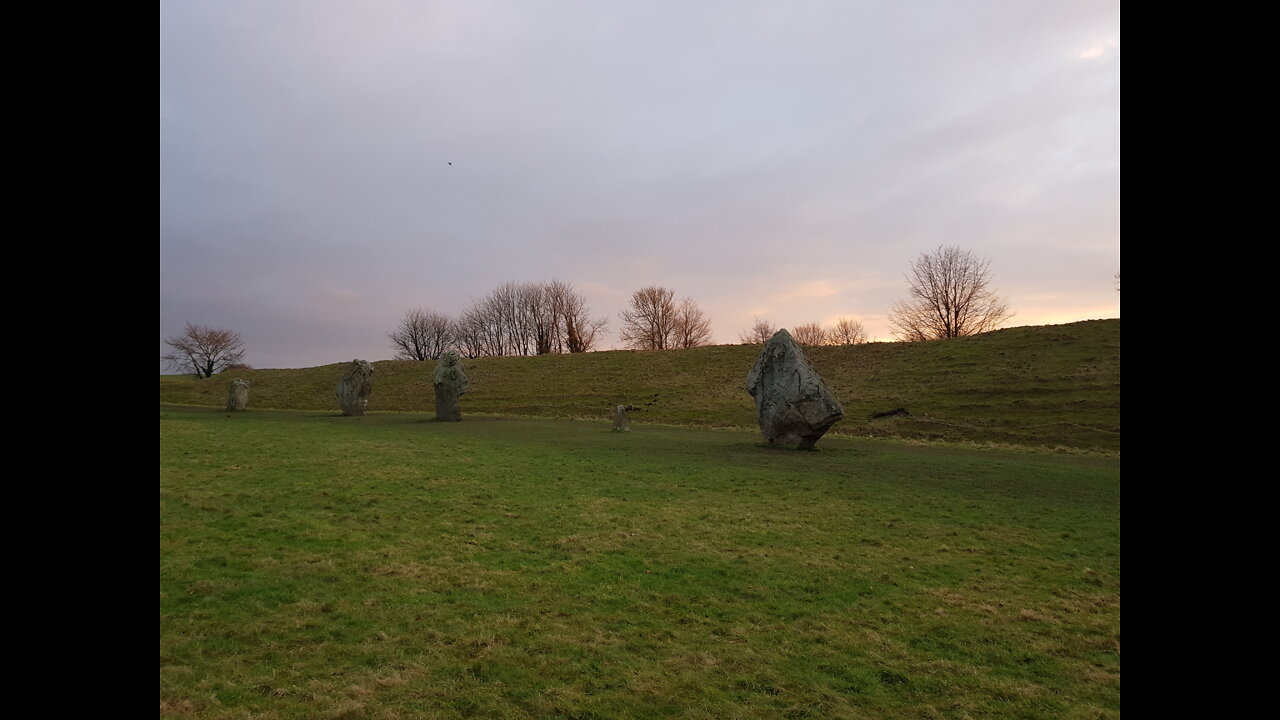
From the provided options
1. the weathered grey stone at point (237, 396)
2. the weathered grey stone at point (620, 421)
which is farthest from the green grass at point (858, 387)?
the weathered grey stone at point (237, 396)

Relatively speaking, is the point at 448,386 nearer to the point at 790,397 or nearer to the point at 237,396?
the point at 237,396

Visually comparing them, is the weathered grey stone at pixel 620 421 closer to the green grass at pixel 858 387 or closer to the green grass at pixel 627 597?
the green grass at pixel 858 387

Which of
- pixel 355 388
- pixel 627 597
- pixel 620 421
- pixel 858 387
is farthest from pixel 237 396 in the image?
pixel 858 387

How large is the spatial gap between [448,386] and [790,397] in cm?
1282

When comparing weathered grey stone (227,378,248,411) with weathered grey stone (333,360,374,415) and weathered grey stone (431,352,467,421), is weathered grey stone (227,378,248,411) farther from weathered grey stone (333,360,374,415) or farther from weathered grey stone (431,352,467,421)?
weathered grey stone (431,352,467,421)

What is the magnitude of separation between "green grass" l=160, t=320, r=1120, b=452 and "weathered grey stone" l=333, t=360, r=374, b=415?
142 inches

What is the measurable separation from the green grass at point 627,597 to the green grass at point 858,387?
13.3 metres

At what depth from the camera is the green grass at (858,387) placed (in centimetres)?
2159

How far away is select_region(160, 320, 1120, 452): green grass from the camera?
2159 cm

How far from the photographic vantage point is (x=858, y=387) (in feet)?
96.8

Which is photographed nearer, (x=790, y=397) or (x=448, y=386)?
(x=790, y=397)

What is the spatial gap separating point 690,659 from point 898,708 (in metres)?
1.15

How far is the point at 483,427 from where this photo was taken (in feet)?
63.5
